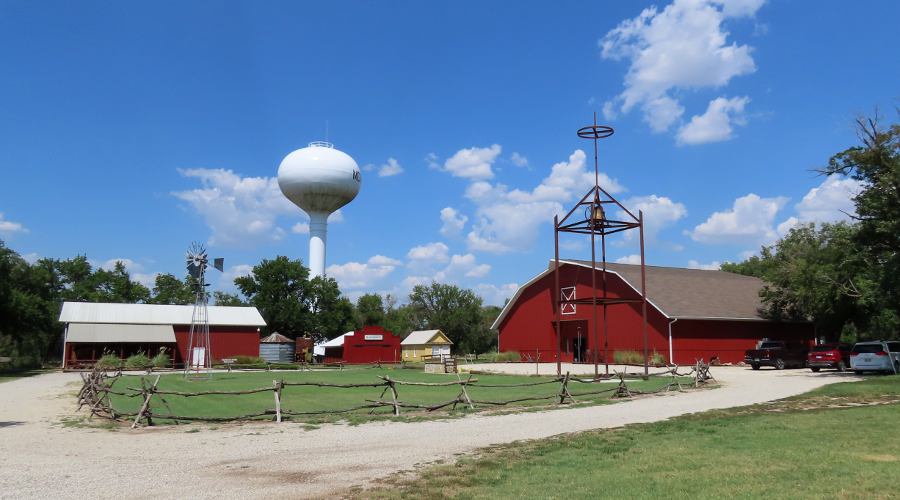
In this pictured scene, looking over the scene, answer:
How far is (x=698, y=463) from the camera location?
32.7ft

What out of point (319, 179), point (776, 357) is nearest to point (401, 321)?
point (319, 179)

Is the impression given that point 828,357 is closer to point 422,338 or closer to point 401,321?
point 422,338

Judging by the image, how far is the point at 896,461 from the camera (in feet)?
31.4

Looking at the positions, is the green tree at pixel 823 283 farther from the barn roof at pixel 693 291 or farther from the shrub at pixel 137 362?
the shrub at pixel 137 362

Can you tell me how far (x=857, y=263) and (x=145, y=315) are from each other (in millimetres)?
54706

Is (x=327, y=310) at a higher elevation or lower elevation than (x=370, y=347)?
higher

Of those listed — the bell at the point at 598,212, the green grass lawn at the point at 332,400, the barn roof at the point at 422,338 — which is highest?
the bell at the point at 598,212

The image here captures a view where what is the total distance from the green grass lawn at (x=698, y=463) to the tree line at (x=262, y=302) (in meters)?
45.1

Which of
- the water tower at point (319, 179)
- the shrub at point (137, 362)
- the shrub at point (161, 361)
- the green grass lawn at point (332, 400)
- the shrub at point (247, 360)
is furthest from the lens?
the water tower at point (319, 179)

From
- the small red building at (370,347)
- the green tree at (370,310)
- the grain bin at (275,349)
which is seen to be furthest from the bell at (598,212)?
the green tree at (370,310)

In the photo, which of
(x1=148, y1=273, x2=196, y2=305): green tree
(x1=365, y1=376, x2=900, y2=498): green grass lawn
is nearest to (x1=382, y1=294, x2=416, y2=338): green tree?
(x1=148, y1=273, x2=196, y2=305): green tree

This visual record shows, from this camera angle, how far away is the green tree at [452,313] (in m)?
93.6

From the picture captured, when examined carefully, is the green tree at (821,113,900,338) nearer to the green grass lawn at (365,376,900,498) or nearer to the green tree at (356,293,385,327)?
the green grass lawn at (365,376,900,498)

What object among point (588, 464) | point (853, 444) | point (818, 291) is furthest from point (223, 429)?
point (818, 291)
